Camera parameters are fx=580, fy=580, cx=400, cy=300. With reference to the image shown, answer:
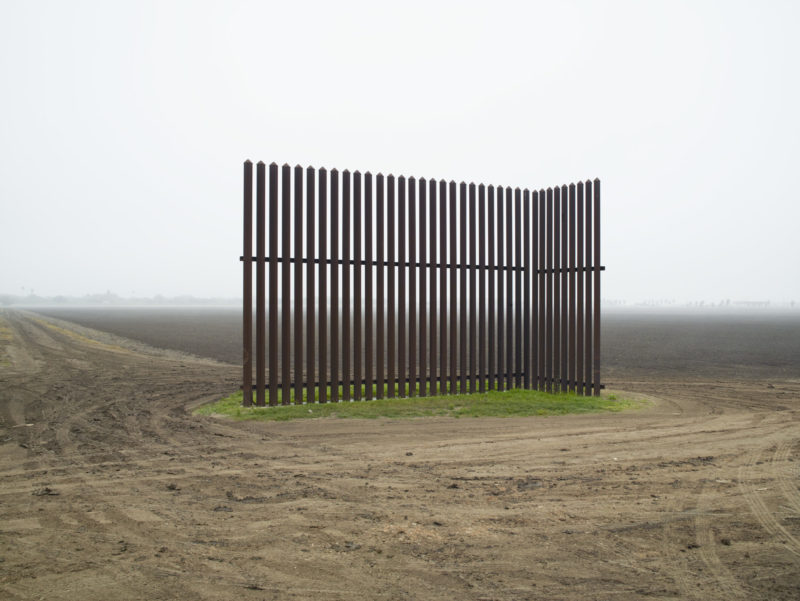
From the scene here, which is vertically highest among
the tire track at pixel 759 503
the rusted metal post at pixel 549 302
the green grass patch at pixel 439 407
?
the rusted metal post at pixel 549 302

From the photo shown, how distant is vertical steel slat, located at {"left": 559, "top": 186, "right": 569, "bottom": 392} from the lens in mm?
11055

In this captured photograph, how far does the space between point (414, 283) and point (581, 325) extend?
10.6 feet

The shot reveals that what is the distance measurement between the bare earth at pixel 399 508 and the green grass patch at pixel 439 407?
0.56m

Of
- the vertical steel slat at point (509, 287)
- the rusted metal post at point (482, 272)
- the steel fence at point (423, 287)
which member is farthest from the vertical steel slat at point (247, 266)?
the vertical steel slat at point (509, 287)

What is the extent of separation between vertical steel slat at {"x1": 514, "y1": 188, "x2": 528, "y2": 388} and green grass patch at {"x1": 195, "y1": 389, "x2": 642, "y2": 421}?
0.90 metres

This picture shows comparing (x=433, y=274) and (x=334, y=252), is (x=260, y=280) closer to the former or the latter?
(x=334, y=252)

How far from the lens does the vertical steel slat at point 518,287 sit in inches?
454

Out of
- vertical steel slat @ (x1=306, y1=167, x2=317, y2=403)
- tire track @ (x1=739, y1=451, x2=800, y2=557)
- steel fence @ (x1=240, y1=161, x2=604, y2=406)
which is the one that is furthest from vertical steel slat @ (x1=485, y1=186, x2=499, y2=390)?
tire track @ (x1=739, y1=451, x2=800, y2=557)

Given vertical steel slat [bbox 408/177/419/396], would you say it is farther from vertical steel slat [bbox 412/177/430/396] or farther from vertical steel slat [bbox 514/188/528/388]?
vertical steel slat [bbox 514/188/528/388]

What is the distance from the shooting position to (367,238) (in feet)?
32.9

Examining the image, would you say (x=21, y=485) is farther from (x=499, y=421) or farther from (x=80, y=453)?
(x=499, y=421)

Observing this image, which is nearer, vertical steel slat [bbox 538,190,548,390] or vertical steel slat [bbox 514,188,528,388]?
vertical steel slat [bbox 538,190,548,390]

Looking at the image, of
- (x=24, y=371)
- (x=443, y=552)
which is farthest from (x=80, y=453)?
(x=24, y=371)

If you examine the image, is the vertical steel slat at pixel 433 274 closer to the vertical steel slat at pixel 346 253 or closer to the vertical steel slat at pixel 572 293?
the vertical steel slat at pixel 346 253
